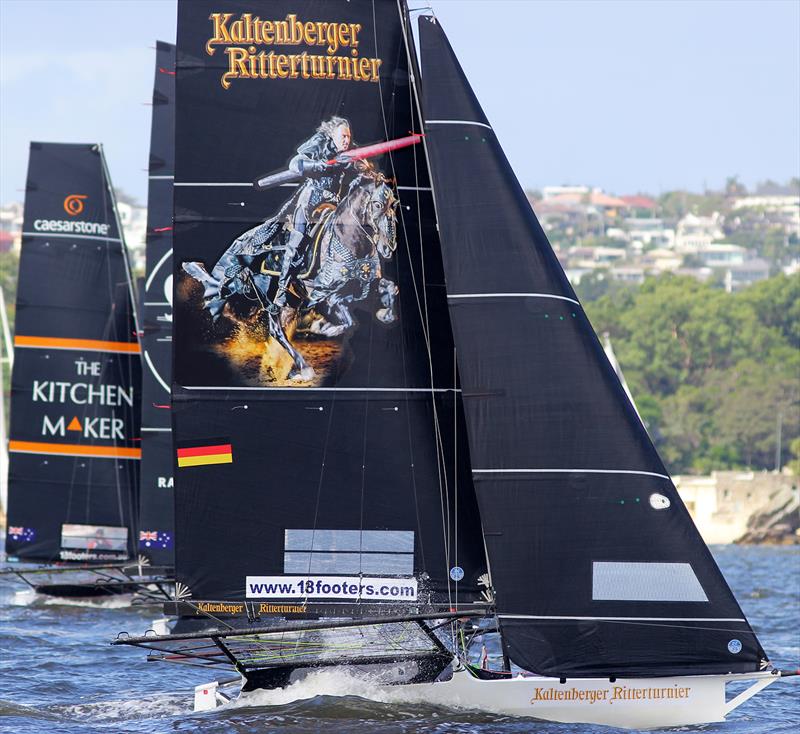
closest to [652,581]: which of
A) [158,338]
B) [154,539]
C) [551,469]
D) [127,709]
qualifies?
[551,469]

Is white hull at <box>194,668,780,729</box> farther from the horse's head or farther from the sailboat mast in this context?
the sailboat mast

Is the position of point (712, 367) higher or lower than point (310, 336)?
higher

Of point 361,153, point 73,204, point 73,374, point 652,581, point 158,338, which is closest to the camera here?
point 652,581

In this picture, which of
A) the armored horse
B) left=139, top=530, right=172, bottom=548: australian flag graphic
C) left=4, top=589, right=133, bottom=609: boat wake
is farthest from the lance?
left=4, top=589, right=133, bottom=609: boat wake

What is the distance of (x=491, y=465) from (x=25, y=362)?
16.2 m

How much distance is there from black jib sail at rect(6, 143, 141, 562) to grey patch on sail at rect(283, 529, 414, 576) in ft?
47.1

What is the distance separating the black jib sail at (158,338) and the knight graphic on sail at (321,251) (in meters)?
11.7

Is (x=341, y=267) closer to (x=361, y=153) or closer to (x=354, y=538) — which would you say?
(x=361, y=153)

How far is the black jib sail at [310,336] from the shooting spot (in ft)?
53.2

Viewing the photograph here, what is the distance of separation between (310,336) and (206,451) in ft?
4.74

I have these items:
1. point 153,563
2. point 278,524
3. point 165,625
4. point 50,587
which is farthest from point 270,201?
point 50,587

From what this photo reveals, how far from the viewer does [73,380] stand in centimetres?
3020

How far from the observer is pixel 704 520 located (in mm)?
81938

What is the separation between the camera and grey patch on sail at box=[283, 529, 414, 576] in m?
16.3
